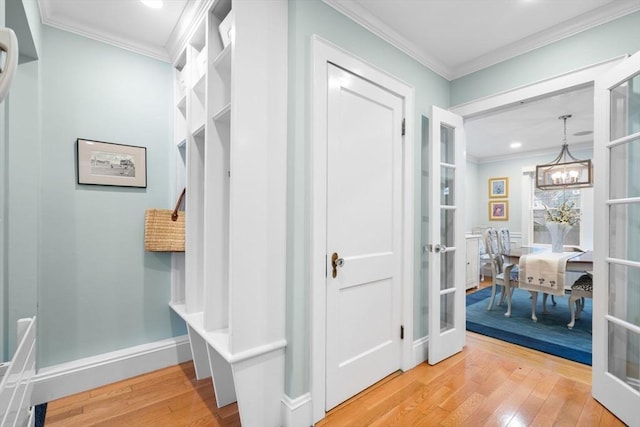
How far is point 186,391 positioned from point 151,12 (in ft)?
8.51

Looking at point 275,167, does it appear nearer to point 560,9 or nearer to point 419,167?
point 419,167

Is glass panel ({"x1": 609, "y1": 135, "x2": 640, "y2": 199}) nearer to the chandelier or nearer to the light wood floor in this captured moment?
the light wood floor

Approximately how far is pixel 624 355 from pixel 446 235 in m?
1.30

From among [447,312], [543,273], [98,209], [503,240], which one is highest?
[98,209]

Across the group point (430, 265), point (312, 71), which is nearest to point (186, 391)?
point (430, 265)

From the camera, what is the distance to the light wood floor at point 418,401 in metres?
1.74


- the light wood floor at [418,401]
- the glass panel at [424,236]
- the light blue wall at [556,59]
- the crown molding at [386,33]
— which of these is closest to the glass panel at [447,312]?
the glass panel at [424,236]

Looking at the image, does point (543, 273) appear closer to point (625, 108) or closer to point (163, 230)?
point (625, 108)

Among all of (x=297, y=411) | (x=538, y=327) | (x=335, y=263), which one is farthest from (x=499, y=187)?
(x=297, y=411)

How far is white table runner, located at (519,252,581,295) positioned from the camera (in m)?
3.18

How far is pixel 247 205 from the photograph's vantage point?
1.56 m

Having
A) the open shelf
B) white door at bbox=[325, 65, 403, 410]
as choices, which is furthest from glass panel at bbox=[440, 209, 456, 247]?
the open shelf

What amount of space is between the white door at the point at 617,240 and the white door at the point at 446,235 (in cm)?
91

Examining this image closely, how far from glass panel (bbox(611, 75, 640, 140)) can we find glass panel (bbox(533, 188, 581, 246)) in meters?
4.40
